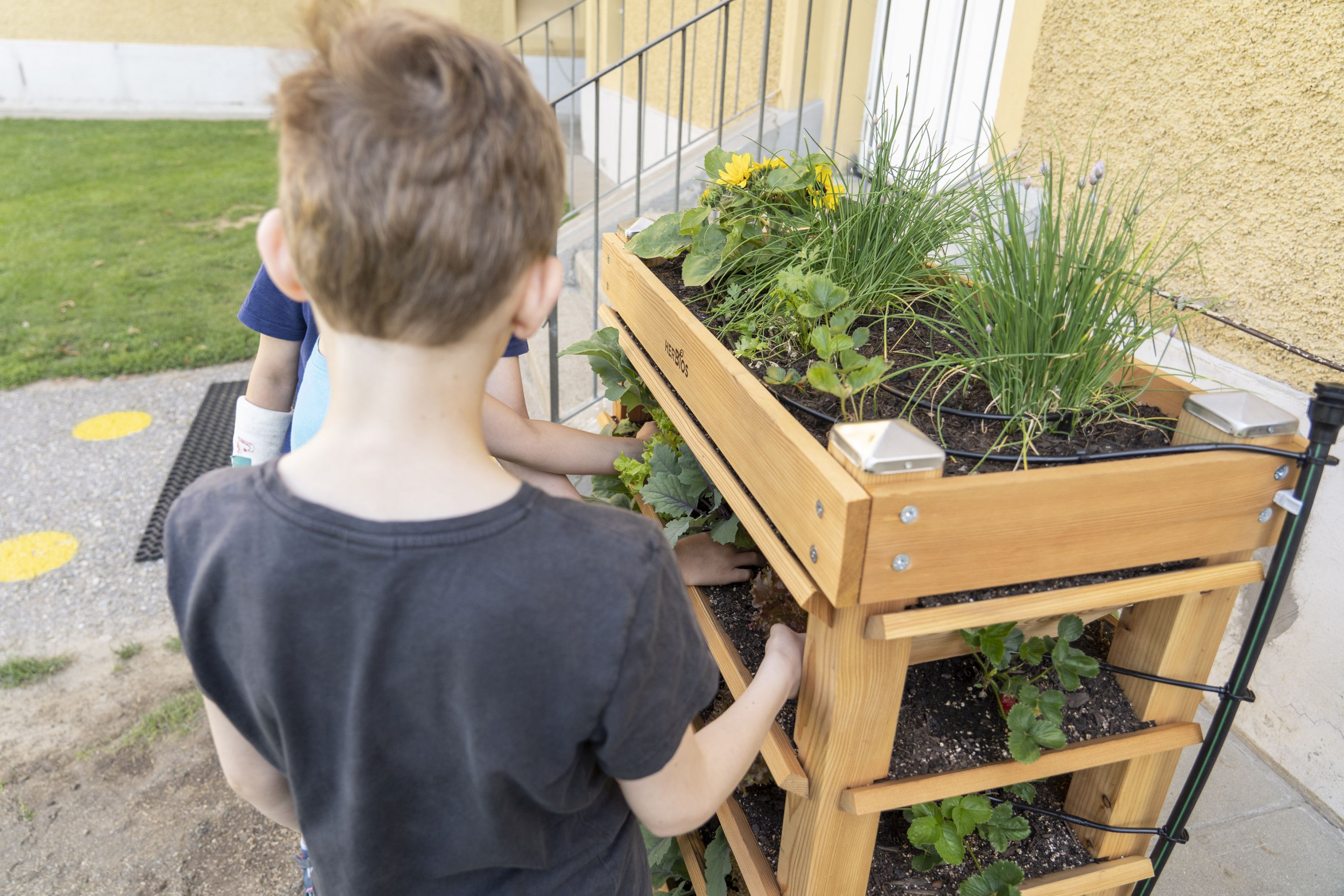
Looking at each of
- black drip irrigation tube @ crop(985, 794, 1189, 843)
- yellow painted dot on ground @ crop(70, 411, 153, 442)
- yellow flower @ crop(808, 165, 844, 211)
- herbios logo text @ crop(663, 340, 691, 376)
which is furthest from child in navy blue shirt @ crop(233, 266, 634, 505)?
yellow painted dot on ground @ crop(70, 411, 153, 442)

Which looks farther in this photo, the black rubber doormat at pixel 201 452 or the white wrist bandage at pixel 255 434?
the black rubber doormat at pixel 201 452

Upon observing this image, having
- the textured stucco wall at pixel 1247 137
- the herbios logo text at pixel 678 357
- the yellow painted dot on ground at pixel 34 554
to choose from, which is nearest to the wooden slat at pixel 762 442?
the herbios logo text at pixel 678 357

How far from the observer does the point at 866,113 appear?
3.53m

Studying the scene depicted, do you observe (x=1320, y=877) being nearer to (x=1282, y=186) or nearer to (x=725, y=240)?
(x=1282, y=186)

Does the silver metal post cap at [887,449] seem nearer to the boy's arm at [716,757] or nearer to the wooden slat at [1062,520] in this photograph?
the wooden slat at [1062,520]

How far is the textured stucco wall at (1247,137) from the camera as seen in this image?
1.74 meters

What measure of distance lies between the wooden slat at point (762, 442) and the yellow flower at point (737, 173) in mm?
208

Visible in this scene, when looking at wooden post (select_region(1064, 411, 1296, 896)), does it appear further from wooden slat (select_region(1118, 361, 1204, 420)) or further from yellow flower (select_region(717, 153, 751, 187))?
yellow flower (select_region(717, 153, 751, 187))

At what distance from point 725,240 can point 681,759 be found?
36.0 inches

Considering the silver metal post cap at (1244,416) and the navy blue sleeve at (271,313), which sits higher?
the silver metal post cap at (1244,416)

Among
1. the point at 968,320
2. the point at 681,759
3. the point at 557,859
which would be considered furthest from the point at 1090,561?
the point at 557,859

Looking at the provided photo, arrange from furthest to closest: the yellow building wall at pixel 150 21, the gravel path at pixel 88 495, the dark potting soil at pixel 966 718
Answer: the yellow building wall at pixel 150 21
the gravel path at pixel 88 495
the dark potting soil at pixel 966 718

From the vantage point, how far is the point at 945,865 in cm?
131

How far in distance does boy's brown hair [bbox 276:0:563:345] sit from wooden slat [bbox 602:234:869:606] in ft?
1.24
